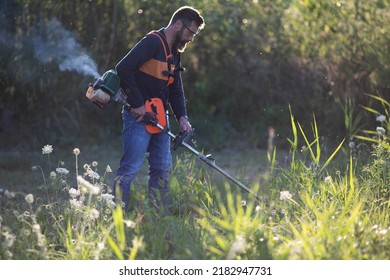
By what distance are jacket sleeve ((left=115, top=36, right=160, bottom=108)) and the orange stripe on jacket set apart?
60mm

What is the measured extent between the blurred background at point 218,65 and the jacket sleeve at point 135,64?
303 cm

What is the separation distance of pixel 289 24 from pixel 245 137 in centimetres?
152

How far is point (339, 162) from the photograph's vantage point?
248 inches

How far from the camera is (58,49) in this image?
8.31 metres

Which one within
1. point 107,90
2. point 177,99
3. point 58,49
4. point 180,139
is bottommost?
point 58,49

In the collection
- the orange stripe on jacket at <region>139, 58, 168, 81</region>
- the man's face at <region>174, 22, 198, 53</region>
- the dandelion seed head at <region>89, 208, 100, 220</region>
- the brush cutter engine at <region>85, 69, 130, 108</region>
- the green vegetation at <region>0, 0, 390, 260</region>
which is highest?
the man's face at <region>174, 22, 198, 53</region>

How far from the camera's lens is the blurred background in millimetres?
8203

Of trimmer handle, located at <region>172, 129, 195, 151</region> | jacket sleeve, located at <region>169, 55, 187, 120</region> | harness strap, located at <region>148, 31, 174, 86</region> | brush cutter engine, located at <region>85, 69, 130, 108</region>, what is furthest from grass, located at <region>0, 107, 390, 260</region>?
harness strap, located at <region>148, 31, 174, 86</region>

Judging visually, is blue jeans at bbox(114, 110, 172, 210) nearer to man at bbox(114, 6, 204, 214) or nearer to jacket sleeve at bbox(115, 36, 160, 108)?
man at bbox(114, 6, 204, 214)

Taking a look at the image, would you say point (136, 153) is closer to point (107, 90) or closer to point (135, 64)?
point (107, 90)

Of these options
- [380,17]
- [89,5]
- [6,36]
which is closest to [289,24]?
[380,17]

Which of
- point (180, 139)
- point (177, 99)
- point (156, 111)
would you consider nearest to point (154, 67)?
point (156, 111)

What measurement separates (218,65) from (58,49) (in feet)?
7.03

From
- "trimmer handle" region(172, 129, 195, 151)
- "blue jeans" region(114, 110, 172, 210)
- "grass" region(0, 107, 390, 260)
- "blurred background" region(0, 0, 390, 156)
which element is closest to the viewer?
"grass" region(0, 107, 390, 260)
